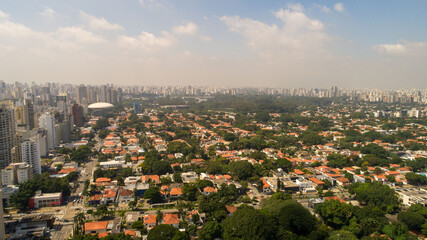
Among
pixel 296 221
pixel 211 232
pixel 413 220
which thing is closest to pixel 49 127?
pixel 211 232

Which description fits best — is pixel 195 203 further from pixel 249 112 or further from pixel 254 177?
pixel 249 112

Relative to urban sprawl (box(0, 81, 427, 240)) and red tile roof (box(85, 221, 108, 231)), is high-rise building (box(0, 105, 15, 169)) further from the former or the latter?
red tile roof (box(85, 221, 108, 231))

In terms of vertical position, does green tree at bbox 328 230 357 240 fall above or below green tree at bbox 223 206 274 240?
below

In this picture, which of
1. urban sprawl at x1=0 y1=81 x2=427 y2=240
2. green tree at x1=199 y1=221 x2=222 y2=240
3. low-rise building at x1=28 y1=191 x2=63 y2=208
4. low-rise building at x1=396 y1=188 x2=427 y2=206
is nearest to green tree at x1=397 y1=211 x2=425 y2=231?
urban sprawl at x1=0 y1=81 x2=427 y2=240

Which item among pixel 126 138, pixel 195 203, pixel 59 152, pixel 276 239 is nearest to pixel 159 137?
pixel 126 138

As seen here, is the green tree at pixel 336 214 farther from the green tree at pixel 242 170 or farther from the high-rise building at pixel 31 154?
the high-rise building at pixel 31 154

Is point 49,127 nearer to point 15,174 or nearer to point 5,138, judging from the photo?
point 5,138

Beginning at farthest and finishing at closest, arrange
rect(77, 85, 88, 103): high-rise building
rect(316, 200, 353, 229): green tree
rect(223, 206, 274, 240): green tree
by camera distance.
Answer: rect(77, 85, 88, 103): high-rise building → rect(316, 200, 353, 229): green tree → rect(223, 206, 274, 240): green tree

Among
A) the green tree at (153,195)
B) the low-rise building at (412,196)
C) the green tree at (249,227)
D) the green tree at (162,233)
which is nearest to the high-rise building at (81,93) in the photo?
the green tree at (153,195)

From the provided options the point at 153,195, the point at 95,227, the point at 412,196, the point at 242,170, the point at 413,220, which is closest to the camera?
the point at 95,227
